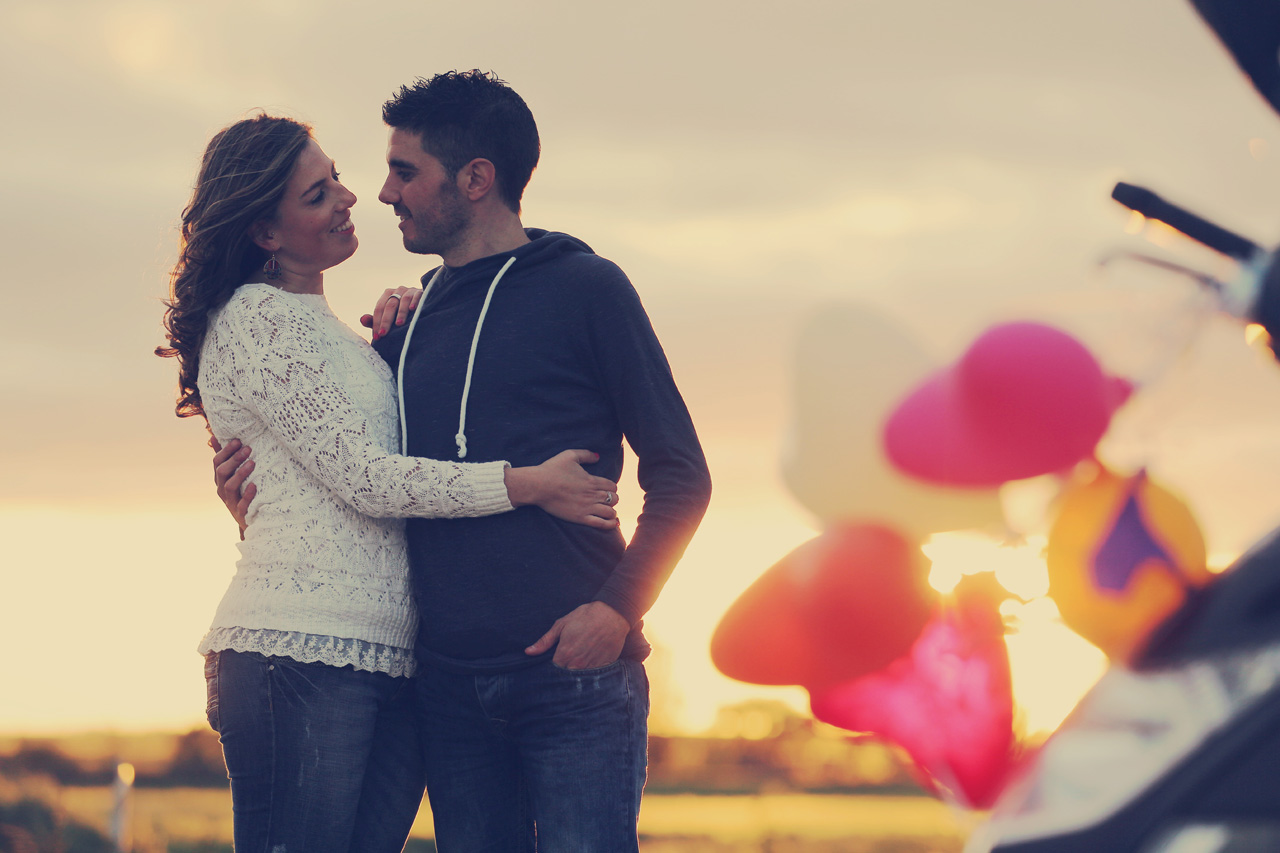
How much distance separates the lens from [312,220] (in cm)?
229

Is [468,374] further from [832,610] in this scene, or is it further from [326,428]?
[832,610]

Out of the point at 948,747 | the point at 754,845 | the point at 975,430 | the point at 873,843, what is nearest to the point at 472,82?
the point at 975,430

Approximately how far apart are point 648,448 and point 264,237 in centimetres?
90

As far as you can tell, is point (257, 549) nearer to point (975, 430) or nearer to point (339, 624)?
point (339, 624)

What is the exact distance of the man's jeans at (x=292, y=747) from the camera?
2.00m

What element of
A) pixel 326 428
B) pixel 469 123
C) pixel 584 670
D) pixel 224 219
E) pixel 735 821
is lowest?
pixel 735 821

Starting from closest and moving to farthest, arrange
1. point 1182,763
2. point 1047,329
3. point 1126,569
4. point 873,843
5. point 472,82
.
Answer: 1. point 1182,763
2. point 1126,569
3. point 1047,329
4. point 472,82
5. point 873,843

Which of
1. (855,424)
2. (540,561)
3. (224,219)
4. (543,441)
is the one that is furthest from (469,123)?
(855,424)

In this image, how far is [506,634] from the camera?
203 centimetres

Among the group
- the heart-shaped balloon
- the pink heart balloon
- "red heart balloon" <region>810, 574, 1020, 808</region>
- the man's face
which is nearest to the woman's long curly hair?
the man's face

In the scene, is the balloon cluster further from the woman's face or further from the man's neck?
the woman's face

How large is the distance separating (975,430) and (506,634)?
0.89 m

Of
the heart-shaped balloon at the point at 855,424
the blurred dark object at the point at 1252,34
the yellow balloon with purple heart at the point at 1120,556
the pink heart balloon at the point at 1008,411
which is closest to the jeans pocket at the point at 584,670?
the heart-shaped balloon at the point at 855,424

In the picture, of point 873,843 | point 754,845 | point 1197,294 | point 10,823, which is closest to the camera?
point 1197,294
